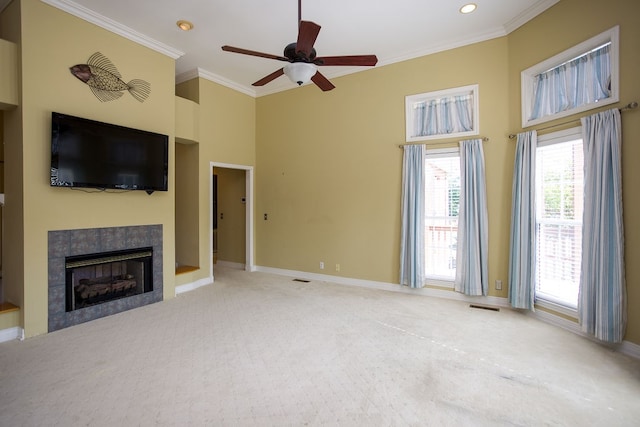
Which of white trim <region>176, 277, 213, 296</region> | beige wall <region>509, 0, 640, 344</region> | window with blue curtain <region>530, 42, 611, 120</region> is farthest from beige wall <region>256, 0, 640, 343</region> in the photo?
white trim <region>176, 277, 213, 296</region>

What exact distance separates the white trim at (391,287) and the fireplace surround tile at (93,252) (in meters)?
2.32

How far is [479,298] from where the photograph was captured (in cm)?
424

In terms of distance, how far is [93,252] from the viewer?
3674 millimetres

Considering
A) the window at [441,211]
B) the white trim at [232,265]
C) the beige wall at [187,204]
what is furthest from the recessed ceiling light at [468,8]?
the white trim at [232,265]

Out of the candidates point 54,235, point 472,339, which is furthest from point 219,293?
point 472,339

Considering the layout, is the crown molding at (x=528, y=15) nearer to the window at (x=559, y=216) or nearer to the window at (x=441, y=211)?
the window at (x=559, y=216)

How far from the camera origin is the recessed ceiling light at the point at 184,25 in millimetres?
3844

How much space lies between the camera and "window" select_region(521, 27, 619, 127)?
9.70 feet

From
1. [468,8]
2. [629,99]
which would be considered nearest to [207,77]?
[468,8]

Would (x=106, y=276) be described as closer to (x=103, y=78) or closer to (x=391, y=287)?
(x=103, y=78)

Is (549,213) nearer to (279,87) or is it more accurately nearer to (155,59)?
(279,87)

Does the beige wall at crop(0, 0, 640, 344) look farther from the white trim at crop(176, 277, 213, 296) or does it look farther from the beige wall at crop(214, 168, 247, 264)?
the beige wall at crop(214, 168, 247, 264)

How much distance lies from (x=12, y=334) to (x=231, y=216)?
161 inches

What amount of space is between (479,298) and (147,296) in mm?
4636
